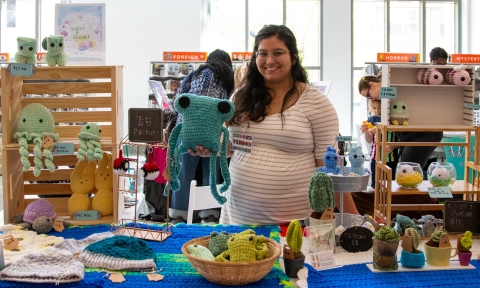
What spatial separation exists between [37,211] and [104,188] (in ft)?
0.92

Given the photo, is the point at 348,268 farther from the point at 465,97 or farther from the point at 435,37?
the point at 435,37

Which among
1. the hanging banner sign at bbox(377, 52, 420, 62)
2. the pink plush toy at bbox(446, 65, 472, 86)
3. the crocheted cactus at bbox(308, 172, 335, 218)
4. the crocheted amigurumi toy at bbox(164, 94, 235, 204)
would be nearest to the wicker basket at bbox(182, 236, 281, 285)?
the crocheted cactus at bbox(308, 172, 335, 218)

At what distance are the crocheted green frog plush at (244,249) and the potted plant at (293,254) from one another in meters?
0.08

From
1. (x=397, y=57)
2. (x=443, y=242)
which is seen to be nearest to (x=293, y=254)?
(x=443, y=242)

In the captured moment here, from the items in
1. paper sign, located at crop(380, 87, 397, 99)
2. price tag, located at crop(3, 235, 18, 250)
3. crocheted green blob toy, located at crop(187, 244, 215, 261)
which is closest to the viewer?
crocheted green blob toy, located at crop(187, 244, 215, 261)

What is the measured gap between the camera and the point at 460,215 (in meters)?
2.04

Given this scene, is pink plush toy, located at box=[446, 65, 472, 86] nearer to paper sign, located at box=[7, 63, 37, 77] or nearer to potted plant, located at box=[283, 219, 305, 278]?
potted plant, located at box=[283, 219, 305, 278]

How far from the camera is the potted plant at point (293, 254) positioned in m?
1.66

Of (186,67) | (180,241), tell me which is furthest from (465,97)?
(186,67)

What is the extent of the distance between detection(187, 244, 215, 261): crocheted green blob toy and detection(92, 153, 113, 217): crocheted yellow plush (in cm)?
71

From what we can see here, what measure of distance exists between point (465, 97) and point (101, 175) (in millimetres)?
1786

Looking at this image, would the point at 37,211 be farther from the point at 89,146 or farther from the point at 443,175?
the point at 443,175

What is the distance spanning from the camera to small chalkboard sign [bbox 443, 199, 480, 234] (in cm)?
203

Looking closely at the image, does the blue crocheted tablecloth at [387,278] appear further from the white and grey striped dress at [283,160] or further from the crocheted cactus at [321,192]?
the white and grey striped dress at [283,160]
